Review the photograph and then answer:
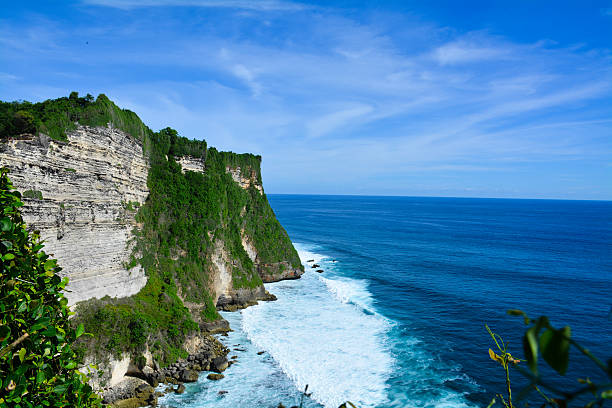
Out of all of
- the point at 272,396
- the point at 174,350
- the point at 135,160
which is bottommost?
the point at 272,396

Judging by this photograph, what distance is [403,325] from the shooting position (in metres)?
36.1

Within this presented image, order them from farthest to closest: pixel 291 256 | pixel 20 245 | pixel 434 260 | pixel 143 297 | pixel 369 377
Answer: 1. pixel 434 260
2. pixel 291 256
3. pixel 143 297
4. pixel 369 377
5. pixel 20 245

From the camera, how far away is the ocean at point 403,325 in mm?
24812

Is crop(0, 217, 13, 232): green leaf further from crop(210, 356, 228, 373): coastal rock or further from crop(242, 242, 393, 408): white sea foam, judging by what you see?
crop(210, 356, 228, 373): coastal rock

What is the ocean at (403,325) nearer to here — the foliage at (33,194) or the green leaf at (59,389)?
the green leaf at (59,389)

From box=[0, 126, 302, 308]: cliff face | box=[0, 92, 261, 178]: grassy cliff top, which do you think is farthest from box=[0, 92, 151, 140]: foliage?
box=[0, 126, 302, 308]: cliff face

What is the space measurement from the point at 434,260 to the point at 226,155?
3877 centimetres

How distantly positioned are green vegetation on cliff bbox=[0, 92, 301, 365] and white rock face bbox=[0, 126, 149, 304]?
0.98 m

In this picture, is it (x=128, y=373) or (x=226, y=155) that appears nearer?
(x=128, y=373)

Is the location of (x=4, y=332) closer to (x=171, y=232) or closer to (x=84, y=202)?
(x=84, y=202)

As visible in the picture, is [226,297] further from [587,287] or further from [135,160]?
[587,287]

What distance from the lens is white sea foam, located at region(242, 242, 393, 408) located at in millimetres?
25219

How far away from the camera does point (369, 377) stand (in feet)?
86.6

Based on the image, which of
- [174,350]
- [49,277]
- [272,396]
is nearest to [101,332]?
[174,350]
